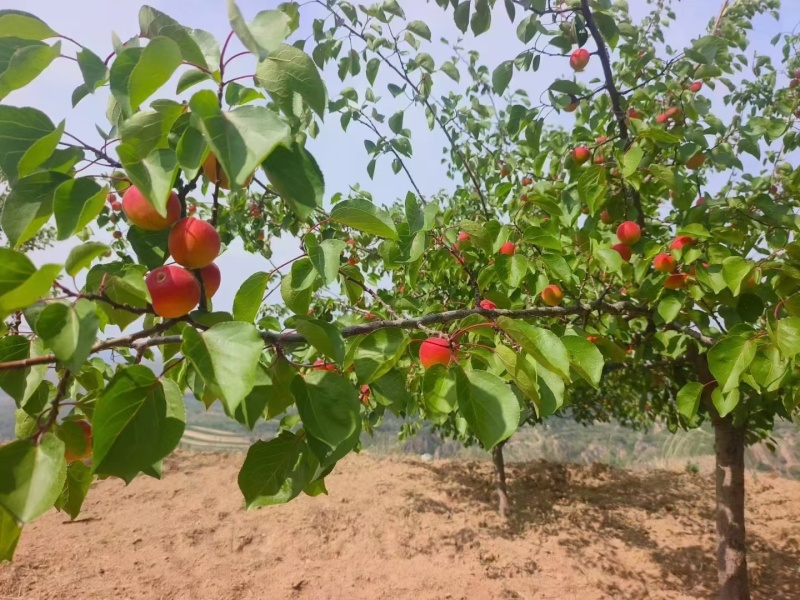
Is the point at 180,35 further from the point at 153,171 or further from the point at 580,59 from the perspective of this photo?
the point at 580,59

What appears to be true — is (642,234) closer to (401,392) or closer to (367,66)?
(367,66)

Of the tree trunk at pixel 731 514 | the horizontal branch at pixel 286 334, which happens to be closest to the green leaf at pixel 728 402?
the horizontal branch at pixel 286 334

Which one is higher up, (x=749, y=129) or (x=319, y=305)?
(x=749, y=129)

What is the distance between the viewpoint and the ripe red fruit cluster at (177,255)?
2.31 ft

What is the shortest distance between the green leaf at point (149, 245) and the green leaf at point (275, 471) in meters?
0.34

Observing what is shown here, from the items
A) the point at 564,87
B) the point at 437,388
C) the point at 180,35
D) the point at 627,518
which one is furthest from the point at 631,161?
the point at 627,518

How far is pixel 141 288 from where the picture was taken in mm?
677

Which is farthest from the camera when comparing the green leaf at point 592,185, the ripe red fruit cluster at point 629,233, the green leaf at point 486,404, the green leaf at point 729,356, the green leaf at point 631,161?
the ripe red fruit cluster at point 629,233

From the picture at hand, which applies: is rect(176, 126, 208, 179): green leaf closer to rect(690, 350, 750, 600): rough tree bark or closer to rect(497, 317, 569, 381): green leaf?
rect(497, 317, 569, 381): green leaf

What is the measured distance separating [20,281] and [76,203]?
125mm

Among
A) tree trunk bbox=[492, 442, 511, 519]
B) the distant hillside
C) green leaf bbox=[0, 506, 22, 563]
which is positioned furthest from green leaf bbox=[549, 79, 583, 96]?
the distant hillside

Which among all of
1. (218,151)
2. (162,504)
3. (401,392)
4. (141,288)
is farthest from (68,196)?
(162,504)

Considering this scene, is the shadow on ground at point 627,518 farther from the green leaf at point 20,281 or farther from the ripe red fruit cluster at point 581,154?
the green leaf at point 20,281

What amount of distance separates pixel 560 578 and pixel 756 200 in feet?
9.68
